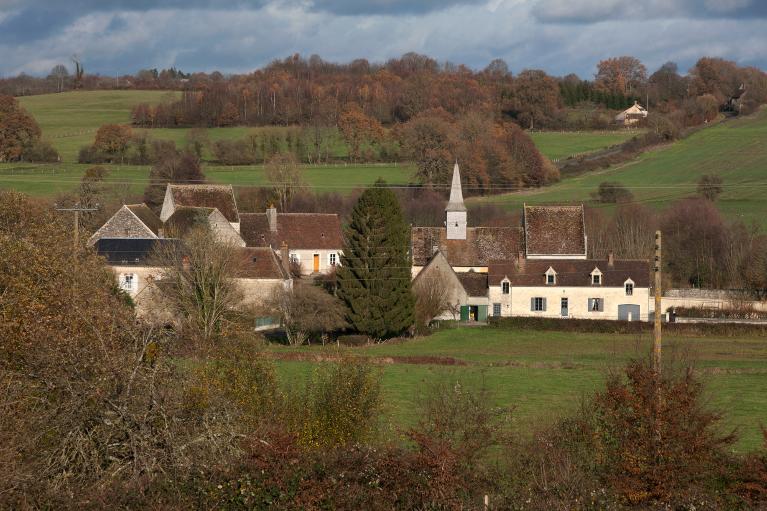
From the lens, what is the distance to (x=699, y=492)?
1608 cm

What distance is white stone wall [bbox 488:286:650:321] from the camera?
5447 cm

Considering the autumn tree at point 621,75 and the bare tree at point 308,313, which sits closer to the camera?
the bare tree at point 308,313

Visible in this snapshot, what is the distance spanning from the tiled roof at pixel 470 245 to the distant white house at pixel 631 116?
188ft

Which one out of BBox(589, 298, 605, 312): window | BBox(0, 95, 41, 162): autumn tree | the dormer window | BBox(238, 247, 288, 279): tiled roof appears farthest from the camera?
BBox(0, 95, 41, 162): autumn tree

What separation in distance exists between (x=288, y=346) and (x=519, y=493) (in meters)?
29.7

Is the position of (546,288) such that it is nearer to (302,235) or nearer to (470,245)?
(470,245)

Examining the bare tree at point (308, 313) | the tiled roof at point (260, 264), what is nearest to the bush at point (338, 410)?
the bare tree at point (308, 313)

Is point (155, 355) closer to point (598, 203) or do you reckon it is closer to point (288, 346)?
point (288, 346)

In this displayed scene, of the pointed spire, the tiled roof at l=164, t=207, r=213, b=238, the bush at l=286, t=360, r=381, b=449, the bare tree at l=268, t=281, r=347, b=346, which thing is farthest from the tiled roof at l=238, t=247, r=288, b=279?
the bush at l=286, t=360, r=381, b=449

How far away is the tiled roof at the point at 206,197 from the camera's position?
65.6 m

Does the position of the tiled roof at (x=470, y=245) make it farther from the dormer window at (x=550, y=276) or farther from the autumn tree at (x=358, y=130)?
the autumn tree at (x=358, y=130)

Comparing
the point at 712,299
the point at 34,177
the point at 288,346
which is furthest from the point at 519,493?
the point at 34,177

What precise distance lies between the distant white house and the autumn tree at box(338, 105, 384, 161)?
97.0 ft

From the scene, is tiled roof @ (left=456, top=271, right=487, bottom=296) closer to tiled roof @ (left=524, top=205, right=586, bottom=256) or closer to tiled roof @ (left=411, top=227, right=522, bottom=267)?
tiled roof @ (left=411, top=227, right=522, bottom=267)
